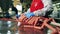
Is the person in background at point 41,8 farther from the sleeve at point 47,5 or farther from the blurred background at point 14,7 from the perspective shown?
the blurred background at point 14,7

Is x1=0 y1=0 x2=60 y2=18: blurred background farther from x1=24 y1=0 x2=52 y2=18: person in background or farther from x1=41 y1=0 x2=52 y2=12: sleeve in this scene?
x1=41 y1=0 x2=52 y2=12: sleeve

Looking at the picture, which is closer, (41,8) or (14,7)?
(41,8)

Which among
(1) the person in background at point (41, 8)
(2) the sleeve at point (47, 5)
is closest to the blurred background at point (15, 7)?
(1) the person in background at point (41, 8)

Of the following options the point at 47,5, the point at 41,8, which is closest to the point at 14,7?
the point at 41,8

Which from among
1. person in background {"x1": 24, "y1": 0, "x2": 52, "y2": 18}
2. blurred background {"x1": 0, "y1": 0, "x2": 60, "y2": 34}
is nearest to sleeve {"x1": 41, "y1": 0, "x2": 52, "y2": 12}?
person in background {"x1": 24, "y1": 0, "x2": 52, "y2": 18}

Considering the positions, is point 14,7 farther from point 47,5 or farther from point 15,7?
point 47,5

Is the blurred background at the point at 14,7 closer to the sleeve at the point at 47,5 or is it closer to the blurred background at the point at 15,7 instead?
the blurred background at the point at 15,7

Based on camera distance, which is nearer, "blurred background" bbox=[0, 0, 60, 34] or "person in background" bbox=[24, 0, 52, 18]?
"person in background" bbox=[24, 0, 52, 18]

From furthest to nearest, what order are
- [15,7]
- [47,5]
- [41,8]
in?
[15,7] → [41,8] → [47,5]

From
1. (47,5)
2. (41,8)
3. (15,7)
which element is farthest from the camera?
(15,7)

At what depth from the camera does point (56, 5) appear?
450 cm

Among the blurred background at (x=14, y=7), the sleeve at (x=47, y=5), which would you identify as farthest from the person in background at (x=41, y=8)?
the blurred background at (x=14, y=7)

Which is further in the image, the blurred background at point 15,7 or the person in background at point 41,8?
the blurred background at point 15,7

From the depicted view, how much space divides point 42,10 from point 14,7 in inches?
124
